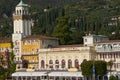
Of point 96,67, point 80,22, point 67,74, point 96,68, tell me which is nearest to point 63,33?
point 67,74

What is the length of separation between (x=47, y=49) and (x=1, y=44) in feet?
45.9

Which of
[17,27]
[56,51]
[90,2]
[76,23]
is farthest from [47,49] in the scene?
[90,2]

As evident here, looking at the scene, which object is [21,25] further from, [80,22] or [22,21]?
[80,22]

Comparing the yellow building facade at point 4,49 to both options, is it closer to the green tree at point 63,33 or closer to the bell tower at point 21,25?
the bell tower at point 21,25

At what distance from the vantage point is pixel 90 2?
645 ft

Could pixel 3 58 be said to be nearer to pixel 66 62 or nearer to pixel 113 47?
pixel 66 62

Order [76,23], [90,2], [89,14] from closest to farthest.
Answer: [76,23]
[89,14]
[90,2]

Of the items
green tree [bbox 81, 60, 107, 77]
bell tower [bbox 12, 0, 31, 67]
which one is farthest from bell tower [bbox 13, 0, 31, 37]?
green tree [bbox 81, 60, 107, 77]

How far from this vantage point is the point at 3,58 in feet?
297

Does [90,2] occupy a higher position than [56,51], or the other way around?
[90,2]

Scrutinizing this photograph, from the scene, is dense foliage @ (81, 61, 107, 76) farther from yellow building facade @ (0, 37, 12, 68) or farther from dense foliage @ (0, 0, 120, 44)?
dense foliage @ (0, 0, 120, 44)

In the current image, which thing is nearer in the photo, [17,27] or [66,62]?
[66,62]

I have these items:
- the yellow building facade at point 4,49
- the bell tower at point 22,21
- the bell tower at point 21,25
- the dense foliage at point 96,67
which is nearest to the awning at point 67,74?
the dense foliage at point 96,67

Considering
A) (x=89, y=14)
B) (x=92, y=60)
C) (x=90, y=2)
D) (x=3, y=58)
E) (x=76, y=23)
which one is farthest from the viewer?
(x=90, y=2)
